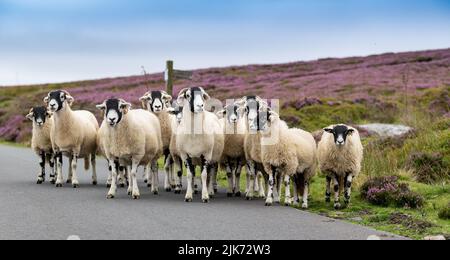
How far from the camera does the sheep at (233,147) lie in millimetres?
16266

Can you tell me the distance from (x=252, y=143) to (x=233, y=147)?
1051 millimetres

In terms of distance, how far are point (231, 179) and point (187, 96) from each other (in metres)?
2.40

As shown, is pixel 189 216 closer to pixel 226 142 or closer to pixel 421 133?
pixel 226 142

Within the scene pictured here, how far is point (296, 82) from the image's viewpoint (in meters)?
46.8

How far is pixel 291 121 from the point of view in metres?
32.7

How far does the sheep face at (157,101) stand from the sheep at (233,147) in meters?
1.71

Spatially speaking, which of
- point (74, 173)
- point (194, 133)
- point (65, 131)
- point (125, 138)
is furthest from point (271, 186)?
point (65, 131)

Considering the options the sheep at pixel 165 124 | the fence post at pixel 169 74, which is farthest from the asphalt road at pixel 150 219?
the fence post at pixel 169 74

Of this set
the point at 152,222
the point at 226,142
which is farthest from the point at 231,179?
the point at 152,222

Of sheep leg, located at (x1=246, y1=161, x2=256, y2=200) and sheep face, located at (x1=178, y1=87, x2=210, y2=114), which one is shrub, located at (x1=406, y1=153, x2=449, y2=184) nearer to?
sheep leg, located at (x1=246, y1=161, x2=256, y2=200)

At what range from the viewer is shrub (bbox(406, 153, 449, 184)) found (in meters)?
17.1

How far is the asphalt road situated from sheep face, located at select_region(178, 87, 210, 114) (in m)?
2.06

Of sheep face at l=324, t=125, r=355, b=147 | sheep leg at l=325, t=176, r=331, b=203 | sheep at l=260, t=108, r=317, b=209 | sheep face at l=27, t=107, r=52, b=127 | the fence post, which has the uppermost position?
the fence post

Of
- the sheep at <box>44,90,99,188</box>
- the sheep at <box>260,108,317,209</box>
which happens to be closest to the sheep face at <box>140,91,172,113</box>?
the sheep at <box>44,90,99,188</box>
